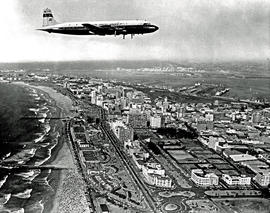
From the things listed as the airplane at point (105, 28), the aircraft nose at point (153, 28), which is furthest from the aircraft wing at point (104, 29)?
the aircraft nose at point (153, 28)

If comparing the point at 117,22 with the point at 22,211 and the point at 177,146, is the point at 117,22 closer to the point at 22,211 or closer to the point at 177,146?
the point at 22,211

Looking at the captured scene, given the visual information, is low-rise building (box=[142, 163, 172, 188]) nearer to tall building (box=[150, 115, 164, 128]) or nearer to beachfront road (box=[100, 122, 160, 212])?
beachfront road (box=[100, 122, 160, 212])

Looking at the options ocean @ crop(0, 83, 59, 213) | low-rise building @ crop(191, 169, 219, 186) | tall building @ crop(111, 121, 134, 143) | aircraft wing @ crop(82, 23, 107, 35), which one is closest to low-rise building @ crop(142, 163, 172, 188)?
low-rise building @ crop(191, 169, 219, 186)

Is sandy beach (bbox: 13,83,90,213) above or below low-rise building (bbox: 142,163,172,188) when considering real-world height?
below

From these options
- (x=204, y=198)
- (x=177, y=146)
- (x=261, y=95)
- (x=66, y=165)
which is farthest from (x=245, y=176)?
(x=261, y=95)

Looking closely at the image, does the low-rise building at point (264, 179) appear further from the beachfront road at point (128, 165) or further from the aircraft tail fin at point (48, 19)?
the aircraft tail fin at point (48, 19)

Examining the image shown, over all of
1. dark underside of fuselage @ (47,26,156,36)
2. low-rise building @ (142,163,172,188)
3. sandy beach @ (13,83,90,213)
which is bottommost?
sandy beach @ (13,83,90,213)
